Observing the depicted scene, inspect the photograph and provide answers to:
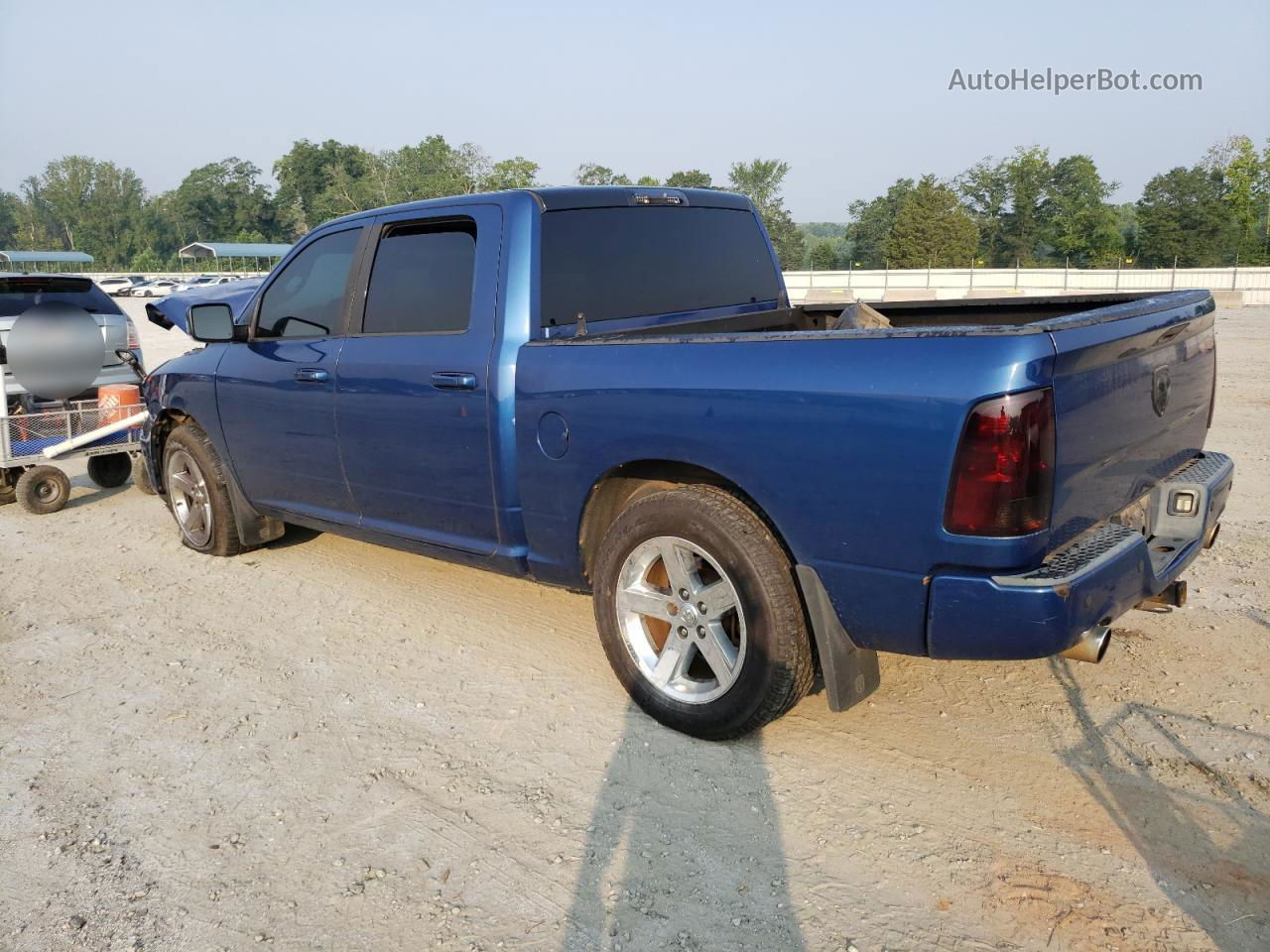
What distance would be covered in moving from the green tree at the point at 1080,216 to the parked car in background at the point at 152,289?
54.4 m

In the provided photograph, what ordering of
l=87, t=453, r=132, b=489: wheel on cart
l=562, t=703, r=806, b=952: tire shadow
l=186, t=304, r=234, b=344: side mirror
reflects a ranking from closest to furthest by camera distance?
l=562, t=703, r=806, b=952: tire shadow → l=186, t=304, r=234, b=344: side mirror → l=87, t=453, r=132, b=489: wheel on cart

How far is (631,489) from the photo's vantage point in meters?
3.88

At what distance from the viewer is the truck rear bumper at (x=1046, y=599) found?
2744 mm

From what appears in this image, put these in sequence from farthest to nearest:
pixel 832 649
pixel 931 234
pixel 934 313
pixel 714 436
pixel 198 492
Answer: pixel 931 234
pixel 198 492
pixel 934 313
pixel 714 436
pixel 832 649

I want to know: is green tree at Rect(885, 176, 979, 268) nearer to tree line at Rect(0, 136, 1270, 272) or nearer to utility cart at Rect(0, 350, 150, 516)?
tree line at Rect(0, 136, 1270, 272)

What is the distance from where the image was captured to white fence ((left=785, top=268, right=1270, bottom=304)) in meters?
40.6

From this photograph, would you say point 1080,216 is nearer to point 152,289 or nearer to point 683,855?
point 152,289

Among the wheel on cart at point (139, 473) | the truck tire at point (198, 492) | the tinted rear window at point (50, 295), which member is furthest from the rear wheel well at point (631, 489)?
the tinted rear window at point (50, 295)

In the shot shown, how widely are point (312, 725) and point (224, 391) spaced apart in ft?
7.90

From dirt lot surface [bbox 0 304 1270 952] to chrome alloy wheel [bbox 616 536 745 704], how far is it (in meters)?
0.25

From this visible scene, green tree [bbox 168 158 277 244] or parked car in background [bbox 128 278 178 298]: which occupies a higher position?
green tree [bbox 168 158 277 244]

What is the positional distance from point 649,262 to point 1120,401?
2.12m

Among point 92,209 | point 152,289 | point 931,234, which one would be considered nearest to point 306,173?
point 92,209

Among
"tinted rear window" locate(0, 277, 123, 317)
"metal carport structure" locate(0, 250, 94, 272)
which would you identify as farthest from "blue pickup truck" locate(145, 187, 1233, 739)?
"metal carport structure" locate(0, 250, 94, 272)
